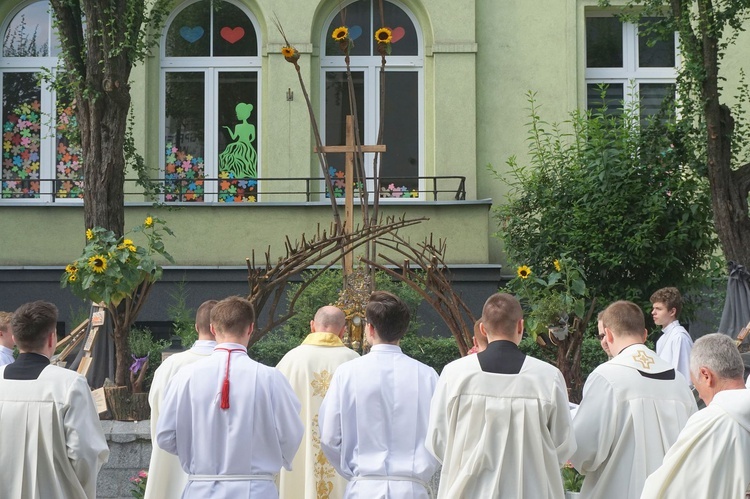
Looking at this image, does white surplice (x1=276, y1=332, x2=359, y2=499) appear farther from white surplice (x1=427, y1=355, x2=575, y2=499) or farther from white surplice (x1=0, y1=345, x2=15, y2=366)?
white surplice (x1=427, y1=355, x2=575, y2=499)

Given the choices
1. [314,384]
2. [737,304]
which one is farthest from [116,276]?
[737,304]

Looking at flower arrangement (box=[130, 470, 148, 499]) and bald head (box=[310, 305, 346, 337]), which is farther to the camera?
flower arrangement (box=[130, 470, 148, 499])

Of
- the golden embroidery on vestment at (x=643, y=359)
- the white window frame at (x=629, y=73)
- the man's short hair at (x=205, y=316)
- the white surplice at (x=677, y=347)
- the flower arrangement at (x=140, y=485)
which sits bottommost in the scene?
the flower arrangement at (x=140, y=485)

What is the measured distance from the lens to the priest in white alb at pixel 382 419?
251 inches

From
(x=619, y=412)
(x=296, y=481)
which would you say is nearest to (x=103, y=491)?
(x=296, y=481)

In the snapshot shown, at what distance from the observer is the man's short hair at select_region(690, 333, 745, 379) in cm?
483

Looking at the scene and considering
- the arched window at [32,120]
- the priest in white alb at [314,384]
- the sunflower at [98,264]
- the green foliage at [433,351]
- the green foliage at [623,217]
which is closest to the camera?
the priest in white alb at [314,384]

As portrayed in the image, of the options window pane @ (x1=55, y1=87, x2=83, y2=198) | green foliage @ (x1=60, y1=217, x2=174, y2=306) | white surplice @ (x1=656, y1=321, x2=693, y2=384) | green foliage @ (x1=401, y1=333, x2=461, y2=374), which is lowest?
green foliage @ (x1=401, y1=333, x2=461, y2=374)

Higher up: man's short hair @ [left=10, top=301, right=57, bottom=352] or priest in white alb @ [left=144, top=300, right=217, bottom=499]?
man's short hair @ [left=10, top=301, right=57, bottom=352]

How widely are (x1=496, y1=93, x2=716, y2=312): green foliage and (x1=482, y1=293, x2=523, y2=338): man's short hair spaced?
26.9 ft

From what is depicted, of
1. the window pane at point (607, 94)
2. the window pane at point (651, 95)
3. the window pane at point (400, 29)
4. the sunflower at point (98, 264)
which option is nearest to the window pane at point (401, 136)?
the window pane at point (400, 29)

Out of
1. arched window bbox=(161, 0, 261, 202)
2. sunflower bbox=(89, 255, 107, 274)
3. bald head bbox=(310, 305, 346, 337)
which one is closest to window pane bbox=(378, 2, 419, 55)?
arched window bbox=(161, 0, 261, 202)

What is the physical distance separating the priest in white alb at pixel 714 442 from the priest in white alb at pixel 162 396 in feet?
11.3

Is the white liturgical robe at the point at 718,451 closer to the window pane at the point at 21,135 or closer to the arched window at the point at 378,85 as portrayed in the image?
the arched window at the point at 378,85
